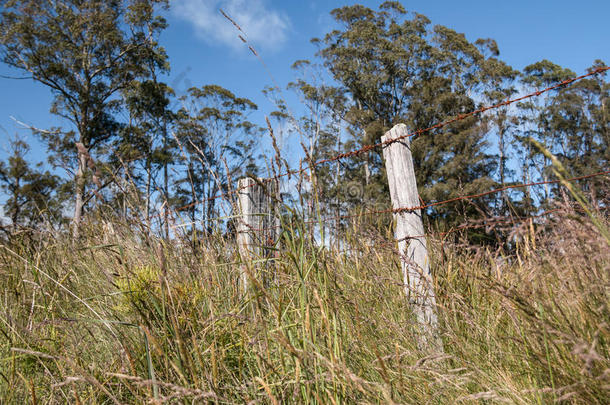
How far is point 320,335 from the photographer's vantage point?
131 cm

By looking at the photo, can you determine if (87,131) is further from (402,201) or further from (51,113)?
(402,201)

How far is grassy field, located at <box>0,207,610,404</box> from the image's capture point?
0.94 m

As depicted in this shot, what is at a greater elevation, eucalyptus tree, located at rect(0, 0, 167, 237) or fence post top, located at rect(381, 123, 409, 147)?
eucalyptus tree, located at rect(0, 0, 167, 237)

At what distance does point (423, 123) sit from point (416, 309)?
22.1m

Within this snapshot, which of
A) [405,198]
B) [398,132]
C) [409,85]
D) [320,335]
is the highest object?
[409,85]

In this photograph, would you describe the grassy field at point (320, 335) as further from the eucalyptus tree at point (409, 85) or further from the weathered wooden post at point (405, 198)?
Result: the eucalyptus tree at point (409, 85)

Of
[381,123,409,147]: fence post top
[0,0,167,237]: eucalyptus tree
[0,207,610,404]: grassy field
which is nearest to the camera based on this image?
Result: [0,207,610,404]: grassy field

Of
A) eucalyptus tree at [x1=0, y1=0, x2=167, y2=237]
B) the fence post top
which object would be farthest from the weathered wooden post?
eucalyptus tree at [x1=0, y1=0, x2=167, y2=237]

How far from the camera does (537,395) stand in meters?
0.94

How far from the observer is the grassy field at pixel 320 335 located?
3.07 ft

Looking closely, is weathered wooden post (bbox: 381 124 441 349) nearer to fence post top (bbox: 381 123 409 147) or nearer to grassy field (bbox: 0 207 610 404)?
fence post top (bbox: 381 123 409 147)

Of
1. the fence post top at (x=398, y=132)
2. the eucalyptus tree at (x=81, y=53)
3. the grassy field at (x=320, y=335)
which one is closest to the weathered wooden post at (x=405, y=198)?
the fence post top at (x=398, y=132)

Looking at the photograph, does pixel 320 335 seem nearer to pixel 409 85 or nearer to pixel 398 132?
pixel 398 132

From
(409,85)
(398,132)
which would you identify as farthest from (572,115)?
(398,132)
